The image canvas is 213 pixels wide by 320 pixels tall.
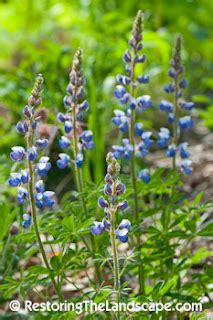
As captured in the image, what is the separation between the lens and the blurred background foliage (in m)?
4.40

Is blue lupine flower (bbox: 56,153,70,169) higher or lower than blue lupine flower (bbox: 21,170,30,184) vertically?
higher

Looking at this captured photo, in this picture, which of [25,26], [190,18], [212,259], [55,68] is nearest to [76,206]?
[212,259]

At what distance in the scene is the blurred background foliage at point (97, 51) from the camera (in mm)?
4402

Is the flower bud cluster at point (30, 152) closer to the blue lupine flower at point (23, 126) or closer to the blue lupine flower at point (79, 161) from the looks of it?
the blue lupine flower at point (23, 126)

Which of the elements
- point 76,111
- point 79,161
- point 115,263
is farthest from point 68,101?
point 115,263

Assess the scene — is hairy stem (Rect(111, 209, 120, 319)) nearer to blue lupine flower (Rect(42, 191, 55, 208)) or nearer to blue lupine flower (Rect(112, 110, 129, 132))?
blue lupine flower (Rect(42, 191, 55, 208))

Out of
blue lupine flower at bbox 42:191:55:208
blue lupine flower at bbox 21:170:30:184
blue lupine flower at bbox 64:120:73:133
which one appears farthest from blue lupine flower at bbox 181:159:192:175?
blue lupine flower at bbox 21:170:30:184

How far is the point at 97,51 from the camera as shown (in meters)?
4.93

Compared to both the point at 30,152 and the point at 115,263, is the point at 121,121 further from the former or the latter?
the point at 115,263

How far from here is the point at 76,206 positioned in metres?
2.56

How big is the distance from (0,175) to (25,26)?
5.18 meters

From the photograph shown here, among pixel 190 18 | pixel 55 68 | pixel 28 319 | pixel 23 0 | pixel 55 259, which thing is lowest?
pixel 28 319

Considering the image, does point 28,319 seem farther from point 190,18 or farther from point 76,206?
point 190,18

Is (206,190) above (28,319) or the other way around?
above
